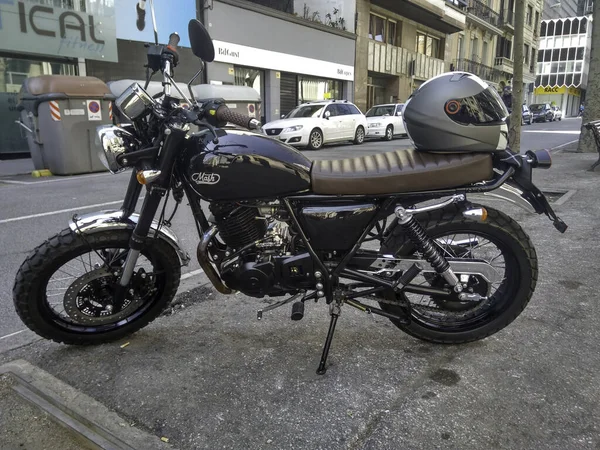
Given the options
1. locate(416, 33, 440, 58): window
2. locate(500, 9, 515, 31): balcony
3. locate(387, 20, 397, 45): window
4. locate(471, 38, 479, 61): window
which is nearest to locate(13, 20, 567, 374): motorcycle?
locate(387, 20, 397, 45): window

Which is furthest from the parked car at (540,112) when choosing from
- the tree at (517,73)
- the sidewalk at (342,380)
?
the sidewalk at (342,380)

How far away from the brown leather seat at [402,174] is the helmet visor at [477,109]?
177mm

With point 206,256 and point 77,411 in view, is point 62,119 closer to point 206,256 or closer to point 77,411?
point 206,256

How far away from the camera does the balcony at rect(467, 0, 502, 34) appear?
37.8m

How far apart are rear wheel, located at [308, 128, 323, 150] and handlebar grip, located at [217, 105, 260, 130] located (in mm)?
12954

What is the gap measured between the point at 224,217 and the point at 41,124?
30.8ft

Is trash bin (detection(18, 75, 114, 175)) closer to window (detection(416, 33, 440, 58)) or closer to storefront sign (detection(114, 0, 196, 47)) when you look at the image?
storefront sign (detection(114, 0, 196, 47))

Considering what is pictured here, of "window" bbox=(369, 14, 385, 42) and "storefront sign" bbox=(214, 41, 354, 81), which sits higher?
"window" bbox=(369, 14, 385, 42)

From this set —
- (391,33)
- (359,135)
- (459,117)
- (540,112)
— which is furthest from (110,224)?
(540,112)

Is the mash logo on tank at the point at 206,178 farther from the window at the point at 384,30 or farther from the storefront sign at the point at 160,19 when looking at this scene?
the window at the point at 384,30

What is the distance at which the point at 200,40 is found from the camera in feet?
8.27

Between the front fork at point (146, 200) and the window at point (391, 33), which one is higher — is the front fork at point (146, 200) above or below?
below

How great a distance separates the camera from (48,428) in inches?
87.1

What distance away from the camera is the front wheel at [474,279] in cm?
264
